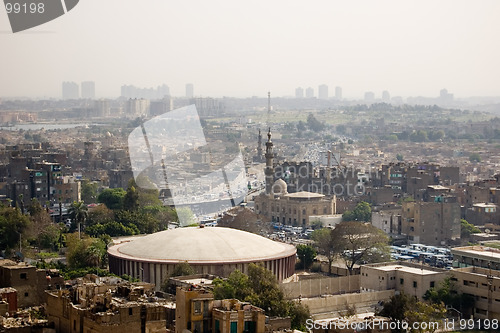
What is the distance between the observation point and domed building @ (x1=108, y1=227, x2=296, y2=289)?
27.9m

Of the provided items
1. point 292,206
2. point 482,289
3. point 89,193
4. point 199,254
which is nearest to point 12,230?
point 199,254

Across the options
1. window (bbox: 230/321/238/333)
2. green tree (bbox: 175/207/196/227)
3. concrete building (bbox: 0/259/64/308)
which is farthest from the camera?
green tree (bbox: 175/207/196/227)

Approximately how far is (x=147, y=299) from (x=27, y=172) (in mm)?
32822

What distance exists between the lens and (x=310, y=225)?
46.6 m

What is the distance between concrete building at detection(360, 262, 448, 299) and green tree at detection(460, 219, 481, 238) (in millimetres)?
14532

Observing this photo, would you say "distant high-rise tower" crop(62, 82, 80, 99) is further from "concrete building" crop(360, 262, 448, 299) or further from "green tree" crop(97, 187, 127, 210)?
"concrete building" crop(360, 262, 448, 299)

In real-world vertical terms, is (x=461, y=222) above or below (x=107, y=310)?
below

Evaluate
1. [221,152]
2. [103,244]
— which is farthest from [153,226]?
[221,152]

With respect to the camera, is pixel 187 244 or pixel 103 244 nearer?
pixel 187 244

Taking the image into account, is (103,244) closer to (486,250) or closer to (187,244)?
(187,244)

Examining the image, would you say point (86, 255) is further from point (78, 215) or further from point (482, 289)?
point (482, 289)

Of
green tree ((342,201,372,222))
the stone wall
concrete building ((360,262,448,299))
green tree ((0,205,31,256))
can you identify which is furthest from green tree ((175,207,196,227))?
concrete building ((360,262,448,299))

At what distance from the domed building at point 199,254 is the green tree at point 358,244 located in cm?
241

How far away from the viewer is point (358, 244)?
32562mm
